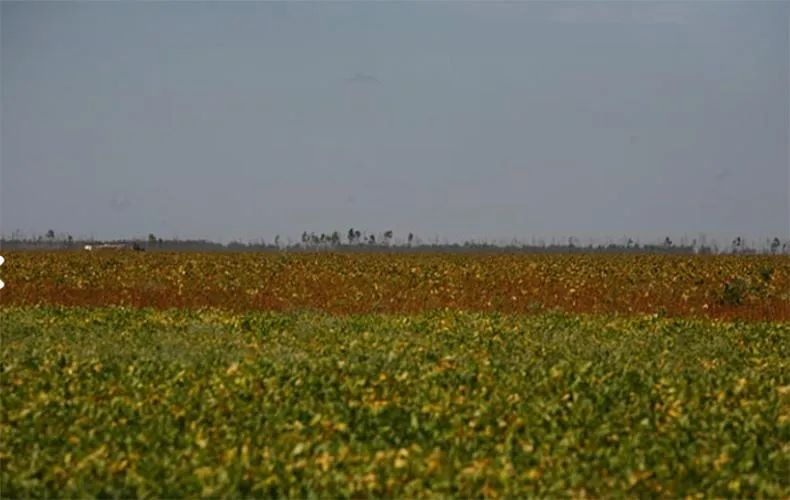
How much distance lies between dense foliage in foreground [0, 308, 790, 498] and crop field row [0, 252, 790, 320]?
14665 mm

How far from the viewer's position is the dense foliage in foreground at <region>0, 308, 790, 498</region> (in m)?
9.54

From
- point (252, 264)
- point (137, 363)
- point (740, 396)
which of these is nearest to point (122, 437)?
point (137, 363)

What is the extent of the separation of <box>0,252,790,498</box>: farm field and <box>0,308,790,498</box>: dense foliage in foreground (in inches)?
1.3

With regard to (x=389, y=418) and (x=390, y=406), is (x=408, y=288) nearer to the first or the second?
(x=390, y=406)

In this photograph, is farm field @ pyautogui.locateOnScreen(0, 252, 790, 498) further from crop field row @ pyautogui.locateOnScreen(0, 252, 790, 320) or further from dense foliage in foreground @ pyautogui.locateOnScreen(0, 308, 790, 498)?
crop field row @ pyautogui.locateOnScreen(0, 252, 790, 320)

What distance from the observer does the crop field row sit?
34.8 metres

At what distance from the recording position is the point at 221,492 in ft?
30.0

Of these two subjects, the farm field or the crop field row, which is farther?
the crop field row

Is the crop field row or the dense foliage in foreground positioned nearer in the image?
the dense foliage in foreground

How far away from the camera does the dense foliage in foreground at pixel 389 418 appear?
9.54m

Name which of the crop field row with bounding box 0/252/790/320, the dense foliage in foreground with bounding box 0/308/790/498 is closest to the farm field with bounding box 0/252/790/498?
the dense foliage in foreground with bounding box 0/308/790/498

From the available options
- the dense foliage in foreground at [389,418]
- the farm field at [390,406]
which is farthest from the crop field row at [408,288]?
Answer: the dense foliage in foreground at [389,418]

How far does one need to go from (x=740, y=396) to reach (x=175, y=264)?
41015 mm

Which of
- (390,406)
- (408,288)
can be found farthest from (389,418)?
(408,288)
